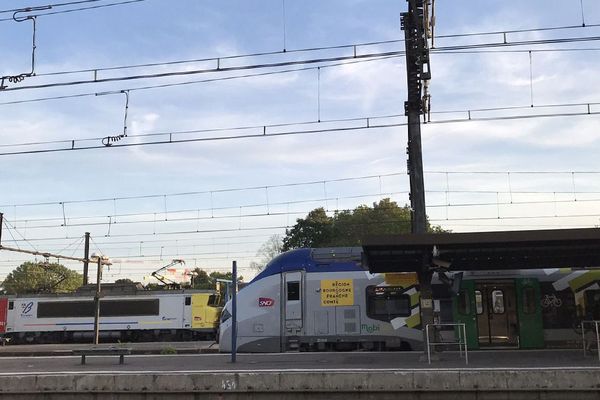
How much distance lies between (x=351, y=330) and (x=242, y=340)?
3306 millimetres

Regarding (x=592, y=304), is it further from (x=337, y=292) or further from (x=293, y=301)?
(x=293, y=301)

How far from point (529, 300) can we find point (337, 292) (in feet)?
18.1

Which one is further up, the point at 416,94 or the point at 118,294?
the point at 416,94

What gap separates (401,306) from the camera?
1745cm

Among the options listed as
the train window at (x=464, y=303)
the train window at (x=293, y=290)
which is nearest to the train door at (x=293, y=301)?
the train window at (x=293, y=290)

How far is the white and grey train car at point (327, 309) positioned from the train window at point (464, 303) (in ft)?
4.04

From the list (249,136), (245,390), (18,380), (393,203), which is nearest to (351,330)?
(249,136)

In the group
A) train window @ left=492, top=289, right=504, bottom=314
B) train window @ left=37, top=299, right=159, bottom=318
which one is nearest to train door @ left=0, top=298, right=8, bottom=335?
train window @ left=37, top=299, right=159, bottom=318

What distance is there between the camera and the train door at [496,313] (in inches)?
670

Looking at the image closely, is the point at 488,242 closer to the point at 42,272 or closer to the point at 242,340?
the point at 242,340

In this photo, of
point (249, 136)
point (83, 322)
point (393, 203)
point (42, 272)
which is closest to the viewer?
point (249, 136)

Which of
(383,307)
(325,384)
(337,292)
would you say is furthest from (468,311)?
(325,384)

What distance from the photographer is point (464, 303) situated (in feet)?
56.3

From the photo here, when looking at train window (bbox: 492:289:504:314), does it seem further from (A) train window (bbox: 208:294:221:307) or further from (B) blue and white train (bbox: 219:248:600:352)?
(A) train window (bbox: 208:294:221:307)
